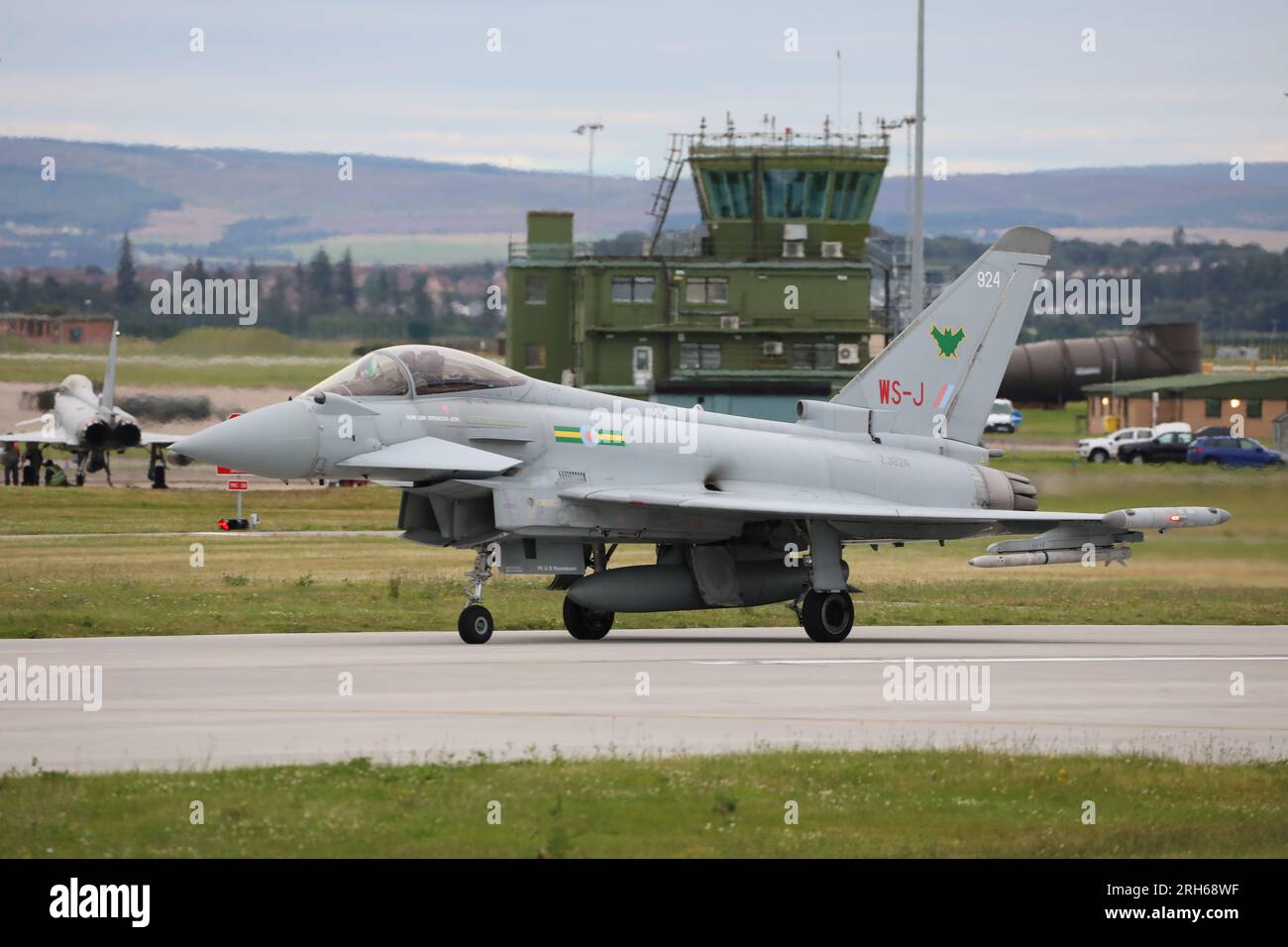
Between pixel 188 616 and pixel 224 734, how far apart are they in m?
9.31

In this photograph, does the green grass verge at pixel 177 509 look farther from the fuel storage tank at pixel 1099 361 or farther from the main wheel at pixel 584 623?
the fuel storage tank at pixel 1099 361

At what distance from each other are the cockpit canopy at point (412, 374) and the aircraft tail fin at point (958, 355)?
16.8 feet

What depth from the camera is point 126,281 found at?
2131 inches

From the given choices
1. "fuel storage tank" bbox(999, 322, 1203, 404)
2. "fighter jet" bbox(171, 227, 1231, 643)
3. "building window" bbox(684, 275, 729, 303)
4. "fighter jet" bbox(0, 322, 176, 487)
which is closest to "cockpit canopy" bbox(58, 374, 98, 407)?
"fighter jet" bbox(0, 322, 176, 487)

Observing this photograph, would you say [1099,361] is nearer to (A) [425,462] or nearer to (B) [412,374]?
(B) [412,374]

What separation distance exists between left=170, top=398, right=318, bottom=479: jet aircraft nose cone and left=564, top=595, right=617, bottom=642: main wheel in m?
3.78

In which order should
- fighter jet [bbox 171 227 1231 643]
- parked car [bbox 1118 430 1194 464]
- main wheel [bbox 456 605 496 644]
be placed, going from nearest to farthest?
fighter jet [bbox 171 227 1231 643]
main wheel [bbox 456 605 496 644]
parked car [bbox 1118 430 1194 464]

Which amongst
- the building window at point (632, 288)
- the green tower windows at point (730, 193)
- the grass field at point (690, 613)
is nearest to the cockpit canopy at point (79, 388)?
the grass field at point (690, 613)

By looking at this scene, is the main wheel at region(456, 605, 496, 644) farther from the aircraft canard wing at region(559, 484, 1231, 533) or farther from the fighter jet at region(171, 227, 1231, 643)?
the aircraft canard wing at region(559, 484, 1231, 533)

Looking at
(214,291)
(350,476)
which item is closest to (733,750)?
(350,476)

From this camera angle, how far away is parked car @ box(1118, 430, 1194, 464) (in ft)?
230

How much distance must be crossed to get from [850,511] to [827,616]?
1371 mm

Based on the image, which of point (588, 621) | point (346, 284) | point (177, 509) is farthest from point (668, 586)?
point (346, 284)

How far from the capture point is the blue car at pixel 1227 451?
6138cm
